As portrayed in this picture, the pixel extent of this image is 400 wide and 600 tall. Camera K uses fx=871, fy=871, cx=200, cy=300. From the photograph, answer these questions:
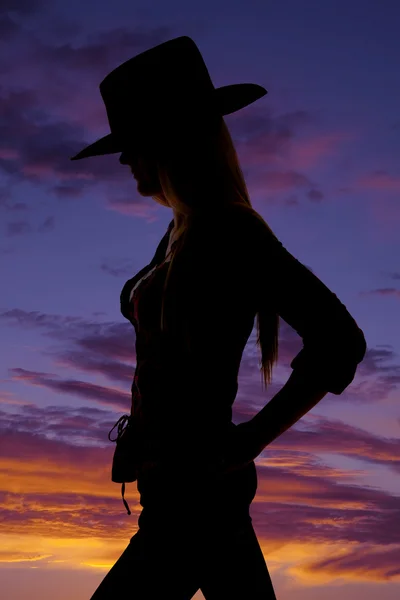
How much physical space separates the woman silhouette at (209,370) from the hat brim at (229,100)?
0.29m

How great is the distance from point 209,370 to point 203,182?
823mm

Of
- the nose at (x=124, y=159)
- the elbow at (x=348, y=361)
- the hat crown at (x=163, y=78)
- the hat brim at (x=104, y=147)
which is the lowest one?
the elbow at (x=348, y=361)

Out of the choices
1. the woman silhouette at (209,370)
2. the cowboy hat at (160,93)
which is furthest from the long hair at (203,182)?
the cowboy hat at (160,93)

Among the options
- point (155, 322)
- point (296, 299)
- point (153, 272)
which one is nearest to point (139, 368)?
point (155, 322)

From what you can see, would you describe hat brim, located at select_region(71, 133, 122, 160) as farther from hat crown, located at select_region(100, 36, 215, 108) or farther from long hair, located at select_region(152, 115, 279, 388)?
long hair, located at select_region(152, 115, 279, 388)

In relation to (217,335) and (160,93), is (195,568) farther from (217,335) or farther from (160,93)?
(160,93)

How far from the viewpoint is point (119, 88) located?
4141 mm

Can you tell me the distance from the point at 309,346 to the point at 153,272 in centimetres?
87

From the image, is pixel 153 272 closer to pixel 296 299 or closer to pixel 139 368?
pixel 139 368

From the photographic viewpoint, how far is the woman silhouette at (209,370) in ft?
10.9

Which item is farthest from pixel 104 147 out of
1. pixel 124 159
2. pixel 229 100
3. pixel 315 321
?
pixel 315 321

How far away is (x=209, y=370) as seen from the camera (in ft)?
11.2

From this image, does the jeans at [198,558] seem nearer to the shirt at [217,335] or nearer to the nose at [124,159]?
the shirt at [217,335]

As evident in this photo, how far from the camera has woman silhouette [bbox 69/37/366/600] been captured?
3322mm
